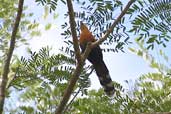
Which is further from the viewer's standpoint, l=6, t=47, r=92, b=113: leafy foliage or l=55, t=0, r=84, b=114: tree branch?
l=6, t=47, r=92, b=113: leafy foliage

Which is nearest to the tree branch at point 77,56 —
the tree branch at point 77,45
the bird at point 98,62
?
the tree branch at point 77,45

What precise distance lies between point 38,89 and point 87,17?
1.98 metres

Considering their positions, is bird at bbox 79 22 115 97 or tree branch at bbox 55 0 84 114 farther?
bird at bbox 79 22 115 97

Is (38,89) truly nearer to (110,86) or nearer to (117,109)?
(117,109)

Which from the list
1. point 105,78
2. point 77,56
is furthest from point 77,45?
point 105,78

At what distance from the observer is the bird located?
12.5 ft

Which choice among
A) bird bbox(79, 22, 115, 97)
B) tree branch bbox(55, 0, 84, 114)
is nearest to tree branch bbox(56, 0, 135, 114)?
tree branch bbox(55, 0, 84, 114)

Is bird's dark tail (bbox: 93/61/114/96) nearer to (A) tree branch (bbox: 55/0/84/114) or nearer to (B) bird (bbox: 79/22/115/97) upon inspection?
(B) bird (bbox: 79/22/115/97)

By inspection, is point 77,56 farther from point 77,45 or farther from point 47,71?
point 47,71

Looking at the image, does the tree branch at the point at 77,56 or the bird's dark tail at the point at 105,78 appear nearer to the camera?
the tree branch at the point at 77,56

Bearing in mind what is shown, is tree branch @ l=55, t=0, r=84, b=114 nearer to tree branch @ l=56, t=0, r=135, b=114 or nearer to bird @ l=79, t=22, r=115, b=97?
tree branch @ l=56, t=0, r=135, b=114

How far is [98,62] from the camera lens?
3912 mm

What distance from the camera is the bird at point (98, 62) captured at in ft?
12.5

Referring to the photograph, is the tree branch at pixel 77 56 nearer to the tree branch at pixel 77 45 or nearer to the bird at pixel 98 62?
the tree branch at pixel 77 45
